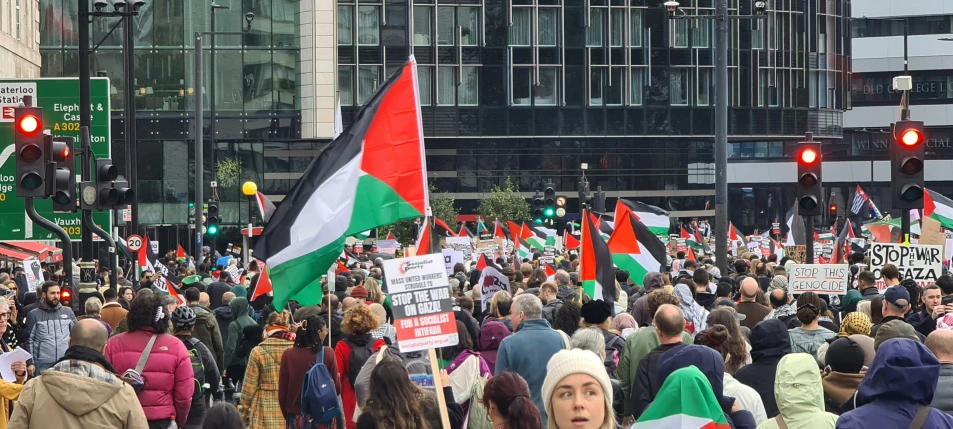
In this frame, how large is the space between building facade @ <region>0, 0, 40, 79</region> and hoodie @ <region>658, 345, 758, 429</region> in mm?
29896

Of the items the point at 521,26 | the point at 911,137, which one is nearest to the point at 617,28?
the point at 521,26

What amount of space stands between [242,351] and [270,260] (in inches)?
206

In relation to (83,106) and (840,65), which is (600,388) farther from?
(840,65)

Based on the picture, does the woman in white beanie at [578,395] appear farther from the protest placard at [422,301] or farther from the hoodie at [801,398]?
the protest placard at [422,301]

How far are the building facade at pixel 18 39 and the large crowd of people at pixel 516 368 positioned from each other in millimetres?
21975

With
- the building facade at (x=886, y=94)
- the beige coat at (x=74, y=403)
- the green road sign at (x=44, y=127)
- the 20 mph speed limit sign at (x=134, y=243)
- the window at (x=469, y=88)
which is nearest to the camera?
the beige coat at (x=74, y=403)

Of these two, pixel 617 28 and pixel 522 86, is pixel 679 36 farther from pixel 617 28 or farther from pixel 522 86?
pixel 522 86

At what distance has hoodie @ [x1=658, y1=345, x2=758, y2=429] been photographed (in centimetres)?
744

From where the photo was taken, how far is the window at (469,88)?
231 feet

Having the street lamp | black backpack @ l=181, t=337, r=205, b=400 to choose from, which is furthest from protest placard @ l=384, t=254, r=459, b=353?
the street lamp

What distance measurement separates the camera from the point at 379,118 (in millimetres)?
9023

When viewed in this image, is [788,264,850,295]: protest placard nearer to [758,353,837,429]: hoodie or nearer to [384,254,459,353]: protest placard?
[384,254,459,353]: protest placard

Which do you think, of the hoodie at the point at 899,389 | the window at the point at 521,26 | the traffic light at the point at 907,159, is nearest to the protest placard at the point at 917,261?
the traffic light at the point at 907,159

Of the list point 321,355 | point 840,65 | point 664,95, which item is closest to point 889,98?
point 840,65
